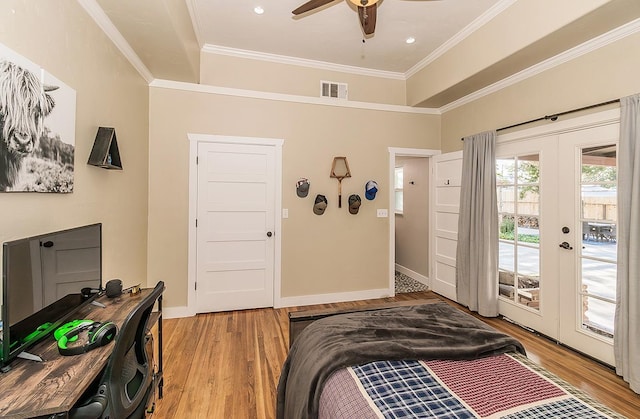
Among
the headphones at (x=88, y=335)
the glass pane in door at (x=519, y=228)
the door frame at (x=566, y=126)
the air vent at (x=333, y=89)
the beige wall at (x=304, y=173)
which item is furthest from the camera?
the air vent at (x=333, y=89)

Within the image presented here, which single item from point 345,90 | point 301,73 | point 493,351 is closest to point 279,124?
point 301,73

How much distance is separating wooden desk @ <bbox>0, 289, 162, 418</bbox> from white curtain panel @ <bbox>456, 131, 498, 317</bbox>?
139 inches

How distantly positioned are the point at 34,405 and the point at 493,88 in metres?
4.29

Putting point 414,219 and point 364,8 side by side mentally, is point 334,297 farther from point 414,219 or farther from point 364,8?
point 364,8

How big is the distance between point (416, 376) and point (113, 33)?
10.3 ft

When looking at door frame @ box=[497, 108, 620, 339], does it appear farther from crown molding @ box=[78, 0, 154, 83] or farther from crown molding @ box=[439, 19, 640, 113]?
crown molding @ box=[78, 0, 154, 83]

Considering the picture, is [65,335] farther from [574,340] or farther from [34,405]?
[574,340]

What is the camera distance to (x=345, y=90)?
383 centimetres

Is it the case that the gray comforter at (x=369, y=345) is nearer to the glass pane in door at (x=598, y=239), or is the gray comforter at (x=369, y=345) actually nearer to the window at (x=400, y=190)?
the glass pane in door at (x=598, y=239)

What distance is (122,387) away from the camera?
116 cm

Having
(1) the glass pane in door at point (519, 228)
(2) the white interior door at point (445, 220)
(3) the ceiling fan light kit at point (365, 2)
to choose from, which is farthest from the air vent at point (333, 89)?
(1) the glass pane in door at point (519, 228)

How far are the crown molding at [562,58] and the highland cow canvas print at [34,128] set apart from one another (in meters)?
3.89

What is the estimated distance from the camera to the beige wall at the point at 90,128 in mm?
1422

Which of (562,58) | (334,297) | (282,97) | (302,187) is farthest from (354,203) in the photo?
(562,58)
